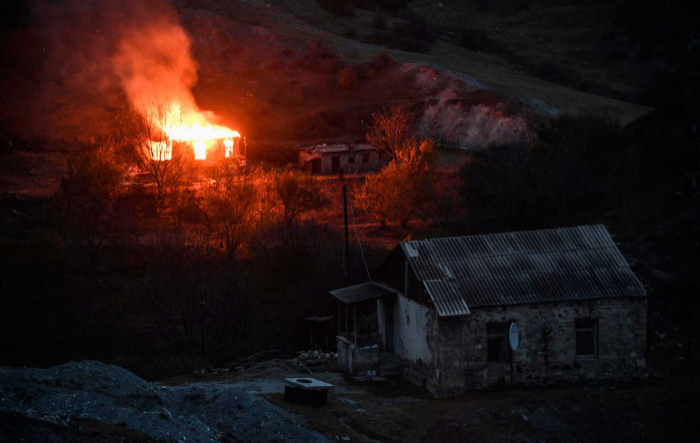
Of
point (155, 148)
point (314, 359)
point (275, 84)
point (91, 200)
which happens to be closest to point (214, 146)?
point (155, 148)

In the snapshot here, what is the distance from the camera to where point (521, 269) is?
69.1 feet

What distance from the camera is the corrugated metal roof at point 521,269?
20125 millimetres

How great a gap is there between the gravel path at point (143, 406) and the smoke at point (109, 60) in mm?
55362

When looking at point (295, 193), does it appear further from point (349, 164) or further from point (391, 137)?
point (391, 137)

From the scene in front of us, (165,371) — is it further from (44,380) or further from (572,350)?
(572,350)

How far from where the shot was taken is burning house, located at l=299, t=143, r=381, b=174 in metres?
62.6

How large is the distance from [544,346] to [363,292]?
18.8ft

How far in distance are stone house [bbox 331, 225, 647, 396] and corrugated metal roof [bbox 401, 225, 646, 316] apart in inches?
1.1

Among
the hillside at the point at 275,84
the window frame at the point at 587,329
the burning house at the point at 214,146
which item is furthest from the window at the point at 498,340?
the hillside at the point at 275,84

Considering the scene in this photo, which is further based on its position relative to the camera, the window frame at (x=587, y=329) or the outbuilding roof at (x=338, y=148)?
the outbuilding roof at (x=338, y=148)

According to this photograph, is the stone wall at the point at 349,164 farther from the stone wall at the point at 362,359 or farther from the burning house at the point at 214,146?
the stone wall at the point at 362,359

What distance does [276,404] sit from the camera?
1752cm

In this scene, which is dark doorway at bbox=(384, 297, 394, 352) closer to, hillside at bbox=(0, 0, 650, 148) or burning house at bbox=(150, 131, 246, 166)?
burning house at bbox=(150, 131, 246, 166)

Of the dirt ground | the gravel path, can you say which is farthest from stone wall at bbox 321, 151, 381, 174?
the gravel path
